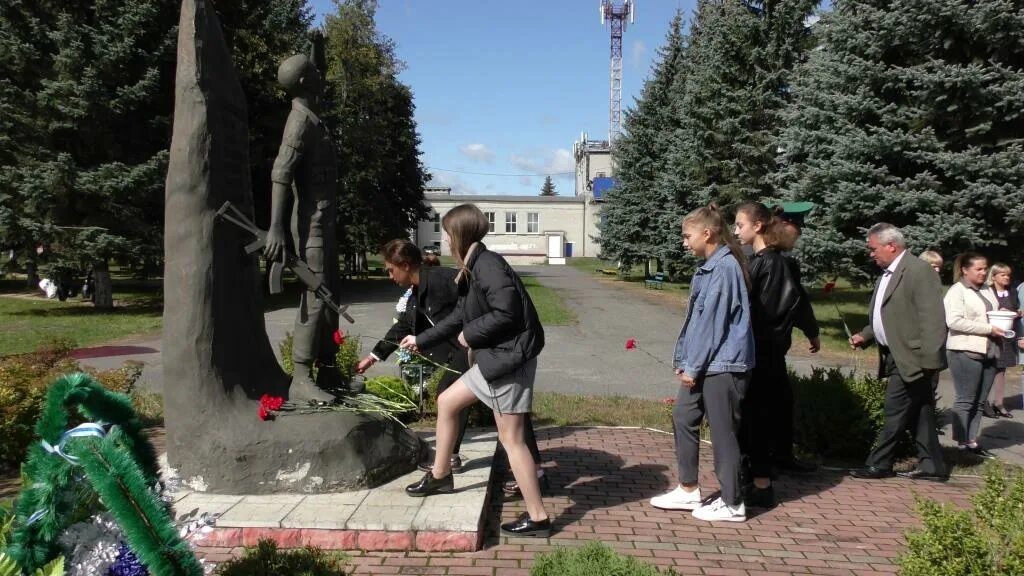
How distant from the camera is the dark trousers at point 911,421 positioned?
5695 millimetres

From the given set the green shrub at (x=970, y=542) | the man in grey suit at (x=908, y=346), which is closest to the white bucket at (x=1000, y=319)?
the man in grey suit at (x=908, y=346)

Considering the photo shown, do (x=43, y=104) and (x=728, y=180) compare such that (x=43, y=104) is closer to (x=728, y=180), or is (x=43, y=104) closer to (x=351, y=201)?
(x=351, y=201)

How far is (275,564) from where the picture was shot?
2553 millimetres

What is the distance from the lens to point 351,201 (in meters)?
29.1

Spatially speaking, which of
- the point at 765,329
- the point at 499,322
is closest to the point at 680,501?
the point at 765,329

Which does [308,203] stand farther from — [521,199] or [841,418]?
[521,199]

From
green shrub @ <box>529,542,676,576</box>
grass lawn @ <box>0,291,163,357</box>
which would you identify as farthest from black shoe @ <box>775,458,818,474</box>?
grass lawn @ <box>0,291,163,357</box>

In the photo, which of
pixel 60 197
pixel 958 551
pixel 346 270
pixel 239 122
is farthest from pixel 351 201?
pixel 958 551

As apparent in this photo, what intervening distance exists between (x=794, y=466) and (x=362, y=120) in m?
25.1

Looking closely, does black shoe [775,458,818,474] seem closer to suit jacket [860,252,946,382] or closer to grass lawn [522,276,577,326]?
suit jacket [860,252,946,382]

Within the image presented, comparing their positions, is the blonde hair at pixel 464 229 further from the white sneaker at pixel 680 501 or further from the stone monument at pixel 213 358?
the white sneaker at pixel 680 501

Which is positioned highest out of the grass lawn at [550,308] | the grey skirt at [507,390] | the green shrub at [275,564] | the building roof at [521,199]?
the building roof at [521,199]

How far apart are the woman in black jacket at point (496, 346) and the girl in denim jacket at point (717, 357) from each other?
113cm

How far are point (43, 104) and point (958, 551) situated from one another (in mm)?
19637
